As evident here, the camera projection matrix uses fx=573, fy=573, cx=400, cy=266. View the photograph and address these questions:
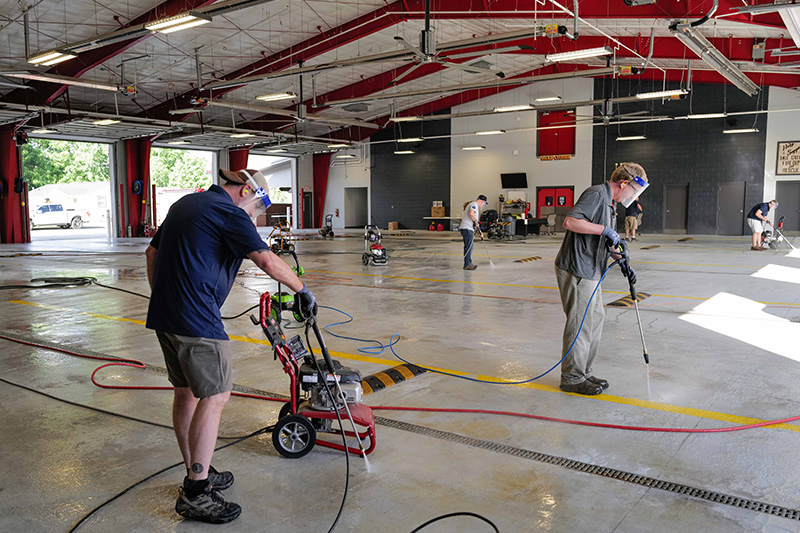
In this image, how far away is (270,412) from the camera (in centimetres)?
432

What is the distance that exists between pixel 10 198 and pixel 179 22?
1687cm

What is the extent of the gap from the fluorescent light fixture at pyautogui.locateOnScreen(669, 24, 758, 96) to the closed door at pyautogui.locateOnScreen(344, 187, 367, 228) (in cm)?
2369

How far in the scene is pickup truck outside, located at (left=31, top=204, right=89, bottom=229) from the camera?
115ft

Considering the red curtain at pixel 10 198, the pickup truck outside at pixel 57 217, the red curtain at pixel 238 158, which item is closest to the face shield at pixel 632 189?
the red curtain at pixel 10 198

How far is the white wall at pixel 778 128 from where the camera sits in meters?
24.6

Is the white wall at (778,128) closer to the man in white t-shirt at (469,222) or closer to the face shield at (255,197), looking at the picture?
the man in white t-shirt at (469,222)

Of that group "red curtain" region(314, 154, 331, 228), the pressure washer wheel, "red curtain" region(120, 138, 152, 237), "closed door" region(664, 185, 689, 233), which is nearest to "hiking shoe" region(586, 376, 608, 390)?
the pressure washer wheel

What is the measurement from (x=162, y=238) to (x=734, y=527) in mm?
3132

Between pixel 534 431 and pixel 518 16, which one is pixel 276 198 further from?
pixel 534 431

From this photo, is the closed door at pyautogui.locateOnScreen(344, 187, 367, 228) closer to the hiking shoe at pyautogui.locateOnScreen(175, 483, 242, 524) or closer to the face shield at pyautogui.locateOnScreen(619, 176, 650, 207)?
the face shield at pyautogui.locateOnScreen(619, 176, 650, 207)

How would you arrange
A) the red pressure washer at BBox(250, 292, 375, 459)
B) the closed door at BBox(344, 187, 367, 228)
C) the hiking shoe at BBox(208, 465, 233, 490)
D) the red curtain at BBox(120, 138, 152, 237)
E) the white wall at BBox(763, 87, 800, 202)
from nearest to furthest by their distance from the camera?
the hiking shoe at BBox(208, 465, 233, 490), the red pressure washer at BBox(250, 292, 375, 459), the white wall at BBox(763, 87, 800, 202), the red curtain at BBox(120, 138, 152, 237), the closed door at BBox(344, 187, 367, 228)

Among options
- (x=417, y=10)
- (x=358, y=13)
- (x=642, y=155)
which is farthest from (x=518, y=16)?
(x=642, y=155)

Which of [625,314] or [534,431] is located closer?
[534,431]

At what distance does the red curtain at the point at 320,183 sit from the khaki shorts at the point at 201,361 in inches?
1428
